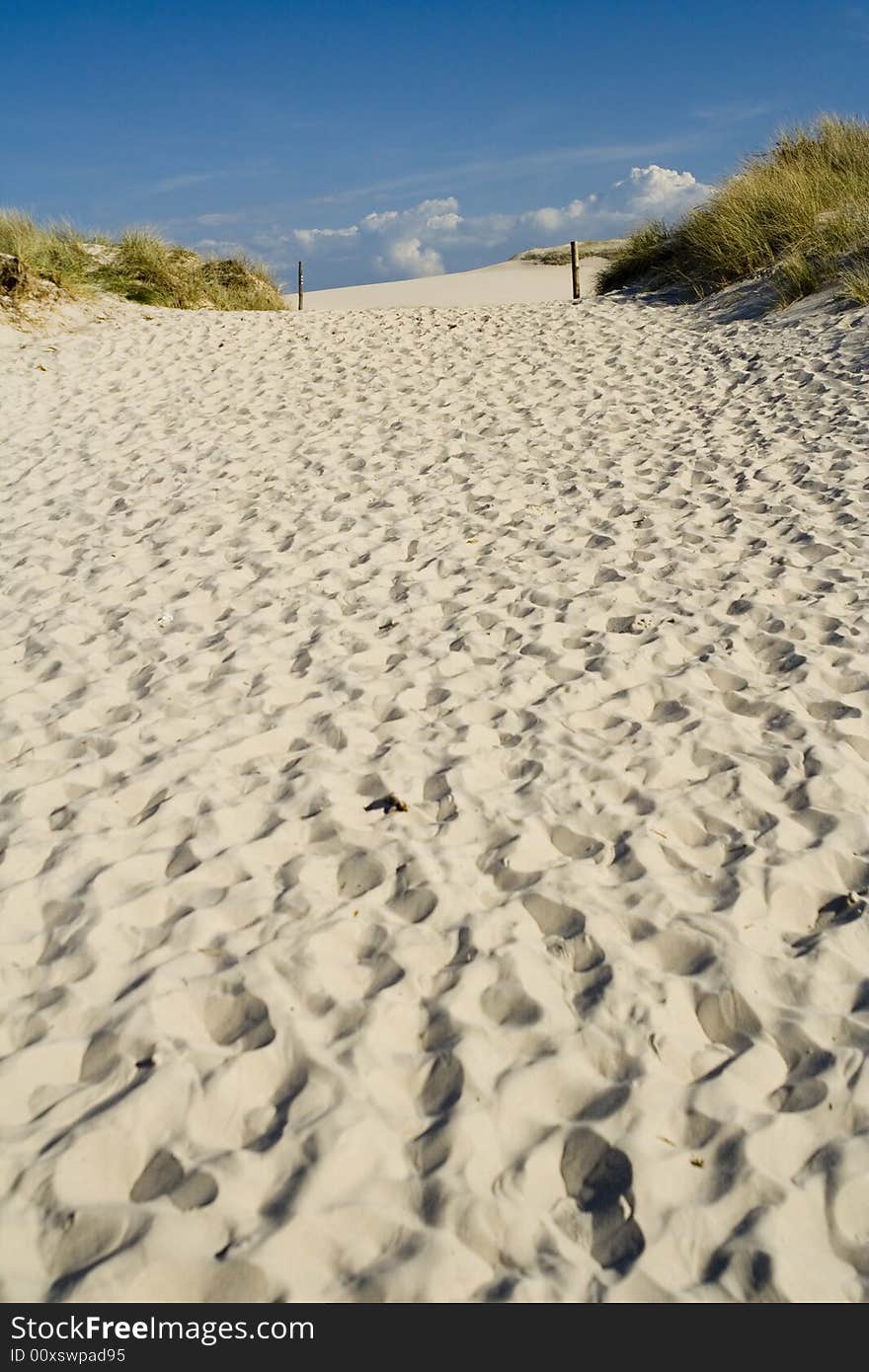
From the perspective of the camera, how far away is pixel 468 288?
31.3m

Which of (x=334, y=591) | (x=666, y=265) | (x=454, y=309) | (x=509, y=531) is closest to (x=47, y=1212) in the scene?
(x=334, y=591)

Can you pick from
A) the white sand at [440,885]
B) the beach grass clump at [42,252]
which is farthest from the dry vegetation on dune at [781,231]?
the beach grass clump at [42,252]

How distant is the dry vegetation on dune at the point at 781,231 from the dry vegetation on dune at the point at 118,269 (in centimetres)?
695

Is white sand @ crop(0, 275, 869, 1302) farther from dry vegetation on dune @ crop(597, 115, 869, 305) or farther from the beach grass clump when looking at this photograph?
the beach grass clump

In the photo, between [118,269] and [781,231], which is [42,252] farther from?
[781,231]

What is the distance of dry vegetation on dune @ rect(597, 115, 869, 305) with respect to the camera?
1272cm

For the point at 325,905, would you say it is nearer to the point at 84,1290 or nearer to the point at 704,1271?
the point at 84,1290

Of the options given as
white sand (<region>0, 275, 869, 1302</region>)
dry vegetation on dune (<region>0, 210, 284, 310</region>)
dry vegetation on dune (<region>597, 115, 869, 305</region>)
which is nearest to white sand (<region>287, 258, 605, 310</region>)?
dry vegetation on dune (<region>0, 210, 284, 310</region>)

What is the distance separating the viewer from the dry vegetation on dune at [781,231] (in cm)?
1272

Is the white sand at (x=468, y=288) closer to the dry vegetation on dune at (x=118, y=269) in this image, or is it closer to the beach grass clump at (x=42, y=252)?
the dry vegetation on dune at (x=118, y=269)

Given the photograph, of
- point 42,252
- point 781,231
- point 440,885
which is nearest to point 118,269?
point 42,252

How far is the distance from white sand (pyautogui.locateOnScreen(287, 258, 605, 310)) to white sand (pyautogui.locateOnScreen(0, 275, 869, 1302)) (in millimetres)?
22676

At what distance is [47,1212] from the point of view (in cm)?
229

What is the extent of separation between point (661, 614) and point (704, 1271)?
3659mm
